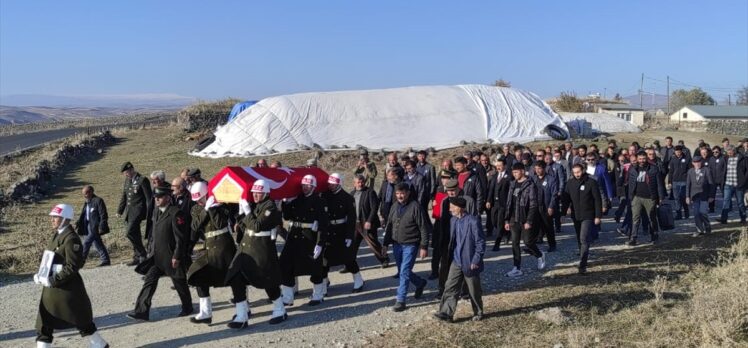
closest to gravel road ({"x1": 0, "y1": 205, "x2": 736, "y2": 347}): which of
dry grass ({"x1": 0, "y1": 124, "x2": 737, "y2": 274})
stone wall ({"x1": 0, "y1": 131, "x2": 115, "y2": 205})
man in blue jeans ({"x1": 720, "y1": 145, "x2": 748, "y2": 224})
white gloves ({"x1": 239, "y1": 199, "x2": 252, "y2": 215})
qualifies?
white gloves ({"x1": 239, "y1": 199, "x2": 252, "y2": 215})

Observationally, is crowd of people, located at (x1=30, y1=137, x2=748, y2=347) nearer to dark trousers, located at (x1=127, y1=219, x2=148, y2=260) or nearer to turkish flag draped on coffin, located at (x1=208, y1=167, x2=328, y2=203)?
dark trousers, located at (x1=127, y1=219, x2=148, y2=260)

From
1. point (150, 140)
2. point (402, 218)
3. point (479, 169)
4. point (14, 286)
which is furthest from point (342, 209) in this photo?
point (150, 140)

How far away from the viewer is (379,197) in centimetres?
966

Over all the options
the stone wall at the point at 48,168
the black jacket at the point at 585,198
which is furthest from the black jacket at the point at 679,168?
the stone wall at the point at 48,168

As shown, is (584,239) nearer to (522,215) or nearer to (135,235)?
(522,215)

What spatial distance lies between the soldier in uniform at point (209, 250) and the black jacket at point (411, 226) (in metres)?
1.98

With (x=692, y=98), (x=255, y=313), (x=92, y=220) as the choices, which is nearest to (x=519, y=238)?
(x=255, y=313)

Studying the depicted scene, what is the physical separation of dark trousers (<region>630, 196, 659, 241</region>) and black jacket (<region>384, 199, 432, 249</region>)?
477 cm

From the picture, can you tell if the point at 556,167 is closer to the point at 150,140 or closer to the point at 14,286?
the point at 14,286

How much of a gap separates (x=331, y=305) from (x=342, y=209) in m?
1.34

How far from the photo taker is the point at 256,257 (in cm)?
669

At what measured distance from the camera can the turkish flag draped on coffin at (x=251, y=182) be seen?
7512mm

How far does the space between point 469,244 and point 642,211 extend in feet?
17.5

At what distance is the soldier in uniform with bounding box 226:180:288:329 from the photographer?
6672 mm
